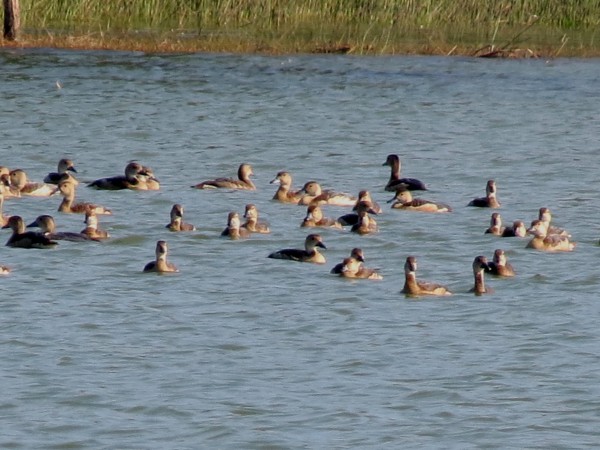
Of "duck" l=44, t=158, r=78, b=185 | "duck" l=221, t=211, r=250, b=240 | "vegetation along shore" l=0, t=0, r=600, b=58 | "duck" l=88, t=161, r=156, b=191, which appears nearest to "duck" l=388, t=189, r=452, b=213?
"duck" l=221, t=211, r=250, b=240

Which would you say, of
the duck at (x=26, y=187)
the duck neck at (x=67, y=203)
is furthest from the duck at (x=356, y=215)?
the duck at (x=26, y=187)

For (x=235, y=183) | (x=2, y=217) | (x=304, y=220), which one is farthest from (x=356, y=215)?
(x=2, y=217)

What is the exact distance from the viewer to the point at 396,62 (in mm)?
31094

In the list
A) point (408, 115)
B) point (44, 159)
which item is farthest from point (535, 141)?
point (44, 159)

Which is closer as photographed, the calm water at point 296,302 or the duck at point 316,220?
the calm water at point 296,302

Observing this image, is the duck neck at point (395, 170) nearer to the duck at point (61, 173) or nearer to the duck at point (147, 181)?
the duck at point (147, 181)

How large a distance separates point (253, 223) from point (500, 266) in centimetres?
283

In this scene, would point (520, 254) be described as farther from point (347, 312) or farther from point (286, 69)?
point (286, 69)

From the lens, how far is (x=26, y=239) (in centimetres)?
1473

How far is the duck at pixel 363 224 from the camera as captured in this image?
51.8 ft

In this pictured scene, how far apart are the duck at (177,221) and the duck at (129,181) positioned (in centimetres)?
220

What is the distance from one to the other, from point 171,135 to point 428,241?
8.26m

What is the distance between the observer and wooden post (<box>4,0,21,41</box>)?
31.0 meters

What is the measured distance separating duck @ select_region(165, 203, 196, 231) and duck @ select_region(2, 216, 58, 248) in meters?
1.18
